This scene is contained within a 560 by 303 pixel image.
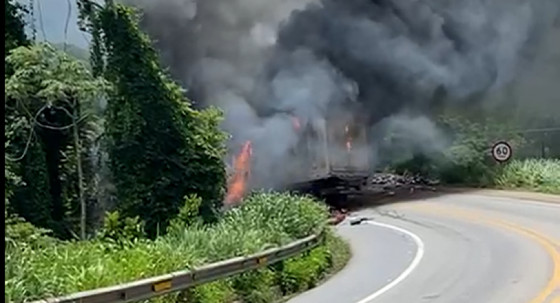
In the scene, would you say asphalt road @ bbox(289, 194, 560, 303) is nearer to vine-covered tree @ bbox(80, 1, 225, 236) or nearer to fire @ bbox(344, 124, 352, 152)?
fire @ bbox(344, 124, 352, 152)

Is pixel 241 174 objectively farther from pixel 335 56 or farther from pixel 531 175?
pixel 531 175

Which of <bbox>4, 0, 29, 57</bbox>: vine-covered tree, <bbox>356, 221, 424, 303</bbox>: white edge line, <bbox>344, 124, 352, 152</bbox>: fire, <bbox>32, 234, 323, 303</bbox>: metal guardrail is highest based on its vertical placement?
<bbox>4, 0, 29, 57</bbox>: vine-covered tree

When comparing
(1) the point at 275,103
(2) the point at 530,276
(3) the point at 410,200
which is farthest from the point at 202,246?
(3) the point at 410,200

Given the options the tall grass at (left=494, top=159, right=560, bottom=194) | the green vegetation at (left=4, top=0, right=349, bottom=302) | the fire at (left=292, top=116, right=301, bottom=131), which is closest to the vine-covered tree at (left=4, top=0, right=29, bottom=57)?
the green vegetation at (left=4, top=0, right=349, bottom=302)

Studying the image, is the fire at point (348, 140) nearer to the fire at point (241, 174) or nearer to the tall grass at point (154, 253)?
the fire at point (241, 174)

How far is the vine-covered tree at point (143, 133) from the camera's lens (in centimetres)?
2500

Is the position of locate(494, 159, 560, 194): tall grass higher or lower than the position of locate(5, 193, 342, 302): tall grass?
higher

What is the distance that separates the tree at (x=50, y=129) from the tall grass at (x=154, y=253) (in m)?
8.14

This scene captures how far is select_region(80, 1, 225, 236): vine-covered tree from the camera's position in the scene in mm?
25000

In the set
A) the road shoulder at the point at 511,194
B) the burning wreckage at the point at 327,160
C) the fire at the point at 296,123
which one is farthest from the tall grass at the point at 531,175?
the fire at the point at 296,123

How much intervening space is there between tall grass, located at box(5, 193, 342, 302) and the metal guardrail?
20cm

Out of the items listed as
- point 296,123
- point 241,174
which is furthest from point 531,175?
point 241,174

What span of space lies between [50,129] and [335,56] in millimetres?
12843

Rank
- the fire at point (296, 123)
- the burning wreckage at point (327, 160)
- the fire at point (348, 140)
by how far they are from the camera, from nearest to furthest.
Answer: the burning wreckage at point (327, 160) → the fire at point (296, 123) → the fire at point (348, 140)
